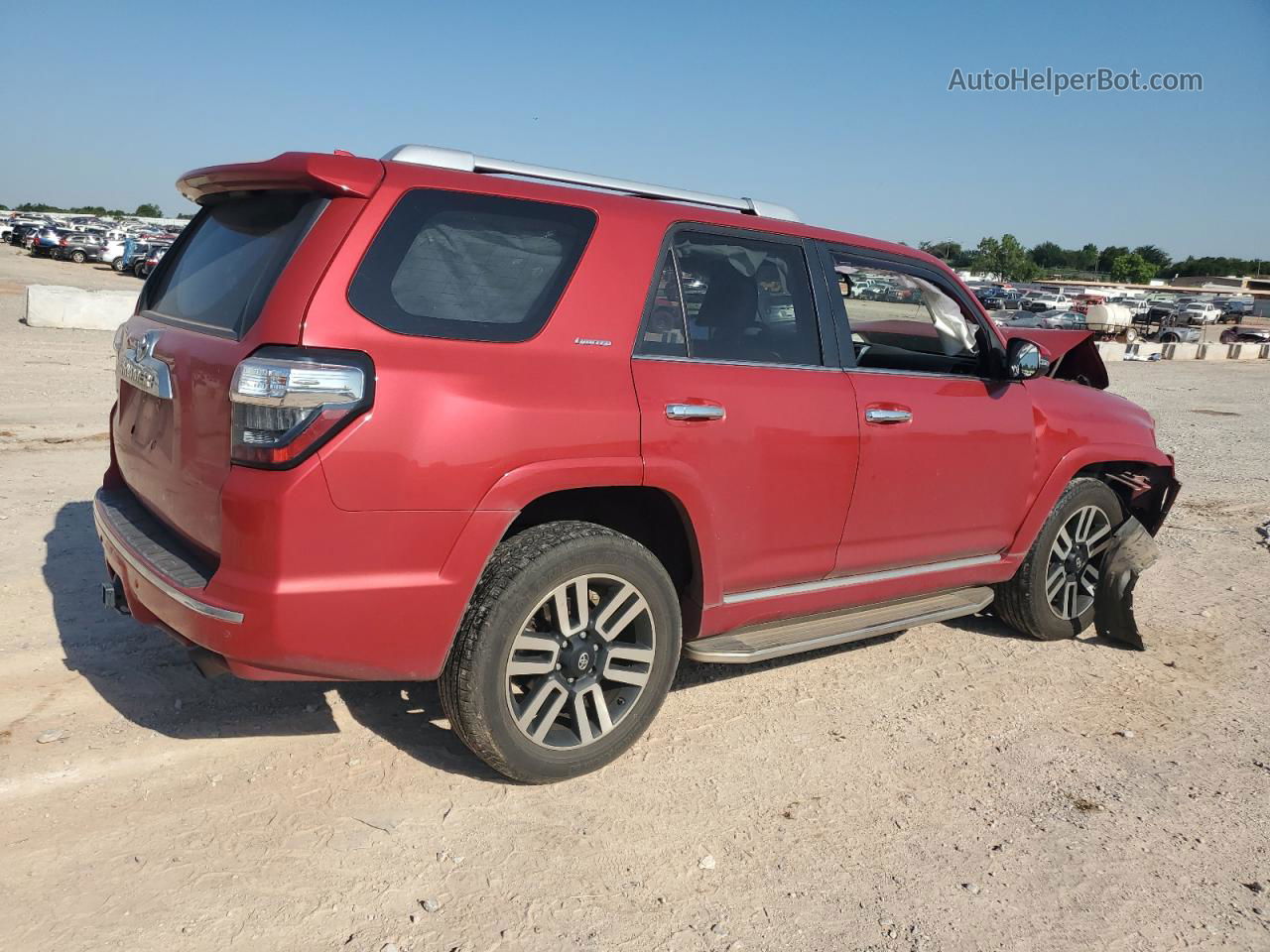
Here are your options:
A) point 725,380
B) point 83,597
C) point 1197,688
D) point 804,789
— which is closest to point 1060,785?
point 804,789

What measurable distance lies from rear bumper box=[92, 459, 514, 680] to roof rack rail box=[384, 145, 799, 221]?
1.10 metres

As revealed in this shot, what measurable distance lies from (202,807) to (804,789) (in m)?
1.98

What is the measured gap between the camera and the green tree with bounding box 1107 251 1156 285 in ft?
506

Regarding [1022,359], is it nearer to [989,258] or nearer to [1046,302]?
[1046,302]

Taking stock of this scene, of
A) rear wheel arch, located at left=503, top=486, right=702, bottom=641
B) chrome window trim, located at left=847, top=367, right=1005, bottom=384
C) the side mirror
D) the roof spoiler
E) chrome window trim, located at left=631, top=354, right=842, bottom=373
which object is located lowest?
rear wheel arch, located at left=503, top=486, right=702, bottom=641

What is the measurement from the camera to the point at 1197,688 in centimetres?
476

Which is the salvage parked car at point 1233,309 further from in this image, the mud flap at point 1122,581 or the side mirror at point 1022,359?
the side mirror at point 1022,359

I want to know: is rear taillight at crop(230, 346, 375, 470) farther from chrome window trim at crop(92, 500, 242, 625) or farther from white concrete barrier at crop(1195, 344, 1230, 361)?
white concrete barrier at crop(1195, 344, 1230, 361)

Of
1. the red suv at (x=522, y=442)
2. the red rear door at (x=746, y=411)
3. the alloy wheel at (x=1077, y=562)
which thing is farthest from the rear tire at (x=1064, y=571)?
the red rear door at (x=746, y=411)

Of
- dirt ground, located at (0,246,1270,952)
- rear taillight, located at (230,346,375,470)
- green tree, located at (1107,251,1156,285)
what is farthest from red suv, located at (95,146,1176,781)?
green tree, located at (1107,251,1156,285)

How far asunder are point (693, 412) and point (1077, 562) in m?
2.81

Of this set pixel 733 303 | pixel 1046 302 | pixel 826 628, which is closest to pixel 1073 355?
pixel 826 628

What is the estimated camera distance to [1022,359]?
14.9ft

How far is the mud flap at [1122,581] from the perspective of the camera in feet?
17.0
